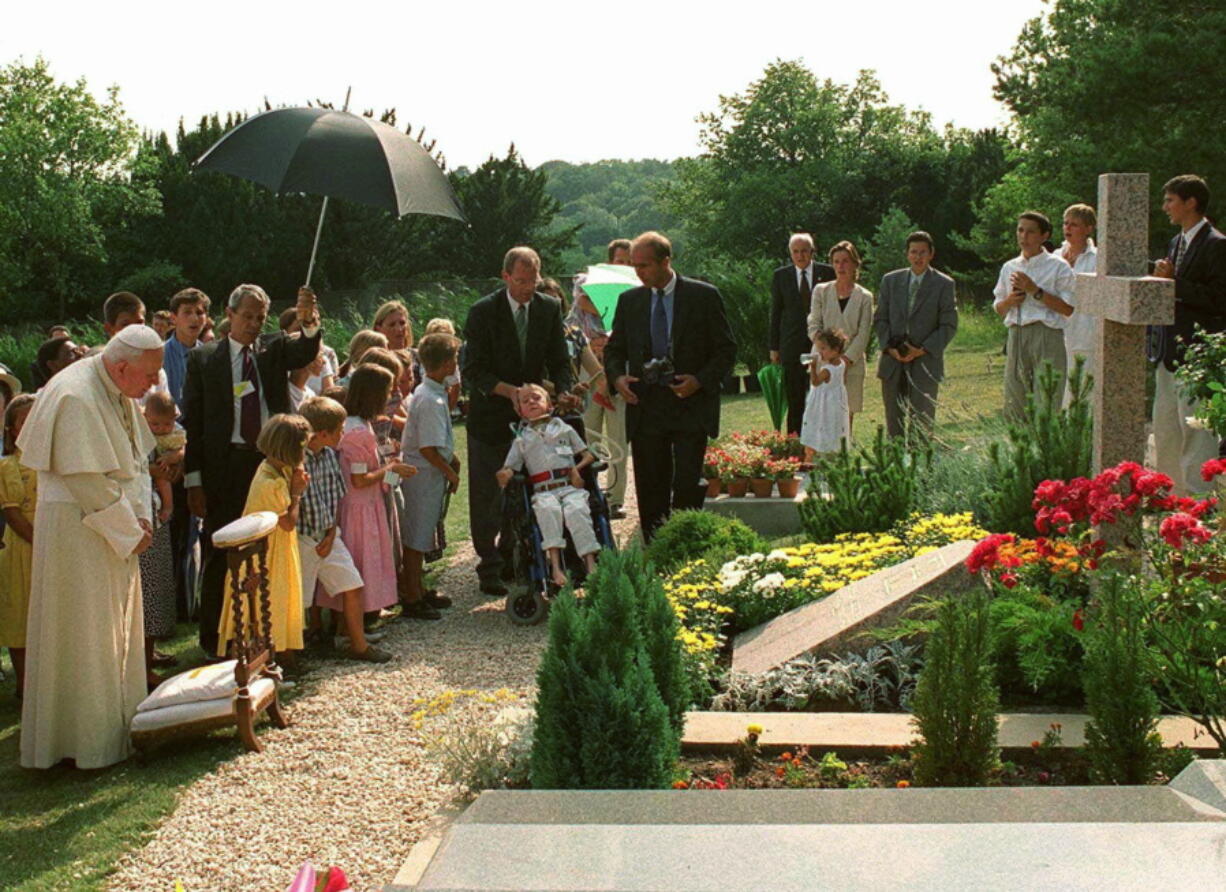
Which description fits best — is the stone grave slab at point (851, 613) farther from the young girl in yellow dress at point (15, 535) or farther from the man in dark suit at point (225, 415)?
the young girl in yellow dress at point (15, 535)

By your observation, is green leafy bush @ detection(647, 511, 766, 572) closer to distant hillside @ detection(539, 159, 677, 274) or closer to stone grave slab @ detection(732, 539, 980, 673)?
stone grave slab @ detection(732, 539, 980, 673)

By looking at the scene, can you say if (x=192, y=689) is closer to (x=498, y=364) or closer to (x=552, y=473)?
(x=552, y=473)

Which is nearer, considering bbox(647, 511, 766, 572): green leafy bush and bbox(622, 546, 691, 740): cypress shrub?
bbox(622, 546, 691, 740): cypress shrub

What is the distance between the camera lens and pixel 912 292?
1195 centimetres

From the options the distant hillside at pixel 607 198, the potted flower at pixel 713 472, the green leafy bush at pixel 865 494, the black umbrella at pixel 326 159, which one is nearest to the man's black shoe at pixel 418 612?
the black umbrella at pixel 326 159

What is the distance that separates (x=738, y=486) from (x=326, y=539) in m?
4.18

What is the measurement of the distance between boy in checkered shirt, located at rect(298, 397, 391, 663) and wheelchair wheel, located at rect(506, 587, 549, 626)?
911 mm

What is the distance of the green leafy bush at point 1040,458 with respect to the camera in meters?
7.74

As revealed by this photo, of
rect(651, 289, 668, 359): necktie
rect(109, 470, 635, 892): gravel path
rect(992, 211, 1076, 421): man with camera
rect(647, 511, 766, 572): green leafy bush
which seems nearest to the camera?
rect(109, 470, 635, 892): gravel path

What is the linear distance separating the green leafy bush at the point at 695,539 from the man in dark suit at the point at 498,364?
41.8 inches

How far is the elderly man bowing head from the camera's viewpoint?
575cm

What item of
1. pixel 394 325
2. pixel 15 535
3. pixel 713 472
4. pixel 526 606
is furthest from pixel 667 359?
pixel 15 535


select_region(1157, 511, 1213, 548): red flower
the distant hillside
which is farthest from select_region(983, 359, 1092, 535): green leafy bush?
the distant hillside

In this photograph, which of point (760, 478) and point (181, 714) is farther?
point (760, 478)
